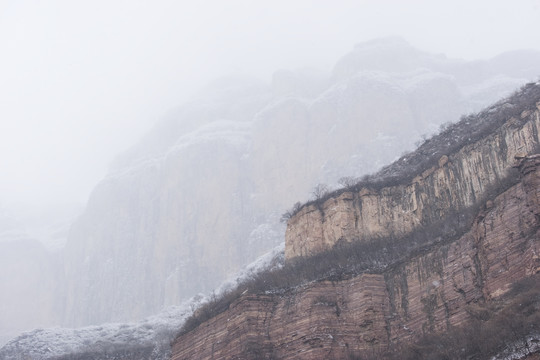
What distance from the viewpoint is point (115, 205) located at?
14812 centimetres

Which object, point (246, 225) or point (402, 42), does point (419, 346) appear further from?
point (402, 42)

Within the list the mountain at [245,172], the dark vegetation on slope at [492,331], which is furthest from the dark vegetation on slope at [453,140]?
the mountain at [245,172]

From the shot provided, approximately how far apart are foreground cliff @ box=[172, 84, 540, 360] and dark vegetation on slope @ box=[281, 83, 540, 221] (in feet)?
0.56

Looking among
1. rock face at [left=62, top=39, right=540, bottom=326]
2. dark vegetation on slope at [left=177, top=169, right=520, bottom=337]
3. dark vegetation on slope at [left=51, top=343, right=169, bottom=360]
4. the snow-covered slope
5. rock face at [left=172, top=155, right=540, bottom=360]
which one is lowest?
rock face at [left=172, top=155, right=540, bottom=360]

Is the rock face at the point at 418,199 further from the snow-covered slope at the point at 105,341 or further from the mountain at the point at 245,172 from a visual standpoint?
the mountain at the point at 245,172

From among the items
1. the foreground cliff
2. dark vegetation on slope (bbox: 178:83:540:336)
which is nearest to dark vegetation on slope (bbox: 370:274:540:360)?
the foreground cliff

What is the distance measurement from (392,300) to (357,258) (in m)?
5.44

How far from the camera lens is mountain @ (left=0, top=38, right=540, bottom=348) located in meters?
115

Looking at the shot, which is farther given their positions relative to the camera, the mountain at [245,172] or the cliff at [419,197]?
→ the mountain at [245,172]

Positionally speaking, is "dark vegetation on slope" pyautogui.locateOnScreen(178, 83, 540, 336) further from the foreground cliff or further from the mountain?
the mountain

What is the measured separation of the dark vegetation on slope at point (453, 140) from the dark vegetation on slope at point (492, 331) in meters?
14.5

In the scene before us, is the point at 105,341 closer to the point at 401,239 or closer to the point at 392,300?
the point at 401,239

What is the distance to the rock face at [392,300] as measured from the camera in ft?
87.5

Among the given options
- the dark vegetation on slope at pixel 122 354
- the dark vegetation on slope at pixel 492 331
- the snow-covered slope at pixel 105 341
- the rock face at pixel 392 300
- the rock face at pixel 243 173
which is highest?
the rock face at pixel 243 173
